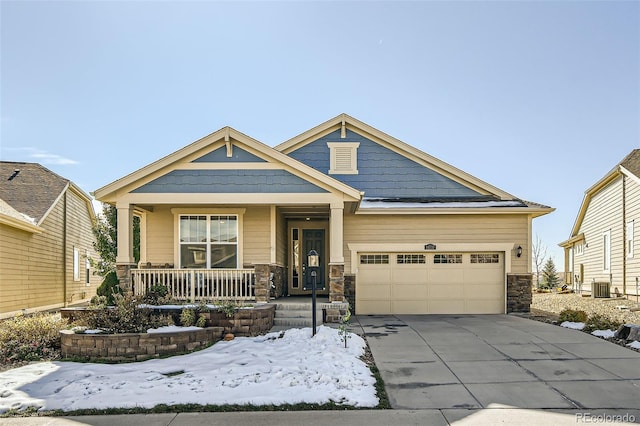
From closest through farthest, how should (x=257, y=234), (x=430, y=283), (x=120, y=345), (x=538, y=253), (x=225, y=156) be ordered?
(x=120, y=345), (x=225, y=156), (x=257, y=234), (x=430, y=283), (x=538, y=253)

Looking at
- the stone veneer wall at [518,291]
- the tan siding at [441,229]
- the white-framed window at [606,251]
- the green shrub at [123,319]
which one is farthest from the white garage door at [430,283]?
the white-framed window at [606,251]

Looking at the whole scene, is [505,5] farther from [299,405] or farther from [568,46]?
[299,405]

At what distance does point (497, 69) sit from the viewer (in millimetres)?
15742

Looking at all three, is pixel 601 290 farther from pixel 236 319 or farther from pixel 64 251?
pixel 64 251

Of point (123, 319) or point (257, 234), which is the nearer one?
point (123, 319)

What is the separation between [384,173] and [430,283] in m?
3.93

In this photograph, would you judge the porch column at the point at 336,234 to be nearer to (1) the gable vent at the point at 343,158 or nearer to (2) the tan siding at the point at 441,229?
(2) the tan siding at the point at 441,229

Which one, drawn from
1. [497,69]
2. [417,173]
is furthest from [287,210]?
[497,69]

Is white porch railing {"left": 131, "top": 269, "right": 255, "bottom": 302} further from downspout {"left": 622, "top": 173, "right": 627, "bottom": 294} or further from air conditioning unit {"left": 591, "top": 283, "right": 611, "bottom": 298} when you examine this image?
downspout {"left": 622, "top": 173, "right": 627, "bottom": 294}

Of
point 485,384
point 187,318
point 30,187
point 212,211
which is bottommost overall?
point 485,384

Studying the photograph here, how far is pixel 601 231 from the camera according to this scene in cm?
2344

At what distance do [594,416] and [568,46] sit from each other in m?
12.6

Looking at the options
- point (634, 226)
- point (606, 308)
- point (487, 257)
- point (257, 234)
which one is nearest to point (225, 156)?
point (257, 234)

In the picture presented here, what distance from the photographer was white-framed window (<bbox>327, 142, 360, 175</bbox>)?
16516mm
